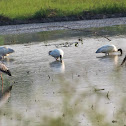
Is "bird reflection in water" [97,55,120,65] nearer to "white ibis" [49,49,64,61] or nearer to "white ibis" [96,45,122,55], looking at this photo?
"white ibis" [96,45,122,55]

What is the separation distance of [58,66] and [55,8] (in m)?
11.8

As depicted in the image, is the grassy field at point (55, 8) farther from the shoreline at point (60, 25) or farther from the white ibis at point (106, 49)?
the white ibis at point (106, 49)

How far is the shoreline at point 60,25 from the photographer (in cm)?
2114

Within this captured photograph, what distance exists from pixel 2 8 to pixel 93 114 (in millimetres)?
18133

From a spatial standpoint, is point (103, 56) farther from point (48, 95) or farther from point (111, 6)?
point (111, 6)

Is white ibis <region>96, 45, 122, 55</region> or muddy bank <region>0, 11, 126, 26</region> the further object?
muddy bank <region>0, 11, 126, 26</region>

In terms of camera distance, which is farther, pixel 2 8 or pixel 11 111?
pixel 2 8

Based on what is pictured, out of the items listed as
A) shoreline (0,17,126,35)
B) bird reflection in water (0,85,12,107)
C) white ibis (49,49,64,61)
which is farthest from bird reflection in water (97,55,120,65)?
shoreline (0,17,126,35)

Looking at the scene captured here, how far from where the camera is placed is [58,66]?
12.9 metres

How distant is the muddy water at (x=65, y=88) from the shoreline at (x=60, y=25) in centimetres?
446

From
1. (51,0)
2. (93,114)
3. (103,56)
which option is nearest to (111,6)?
(51,0)

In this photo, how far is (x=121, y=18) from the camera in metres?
23.9

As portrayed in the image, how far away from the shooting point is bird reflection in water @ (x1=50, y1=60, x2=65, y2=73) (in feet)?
40.2

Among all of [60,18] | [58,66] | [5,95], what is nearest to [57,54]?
[58,66]
